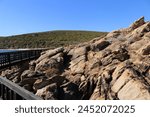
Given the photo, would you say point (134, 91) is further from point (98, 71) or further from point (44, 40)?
point (44, 40)

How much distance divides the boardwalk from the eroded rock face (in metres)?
1.27

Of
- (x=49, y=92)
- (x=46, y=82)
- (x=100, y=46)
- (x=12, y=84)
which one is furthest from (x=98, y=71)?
(x=12, y=84)

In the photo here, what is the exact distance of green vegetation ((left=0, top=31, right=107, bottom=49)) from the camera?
109 m

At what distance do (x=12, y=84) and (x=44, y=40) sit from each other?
11609 centimetres

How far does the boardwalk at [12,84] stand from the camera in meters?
5.04

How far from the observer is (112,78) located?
19.7m

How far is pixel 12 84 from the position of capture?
18.7 ft

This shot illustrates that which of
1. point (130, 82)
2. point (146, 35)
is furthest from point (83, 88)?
point (146, 35)

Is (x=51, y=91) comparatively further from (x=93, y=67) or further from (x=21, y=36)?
(x=21, y=36)

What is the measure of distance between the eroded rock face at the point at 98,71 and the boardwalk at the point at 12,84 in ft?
4.16

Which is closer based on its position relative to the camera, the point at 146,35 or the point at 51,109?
the point at 51,109

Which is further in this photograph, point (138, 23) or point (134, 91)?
point (138, 23)

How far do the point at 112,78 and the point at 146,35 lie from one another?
859 centimetres

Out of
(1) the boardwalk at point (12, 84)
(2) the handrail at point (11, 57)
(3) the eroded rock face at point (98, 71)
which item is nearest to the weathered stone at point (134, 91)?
(3) the eroded rock face at point (98, 71)
